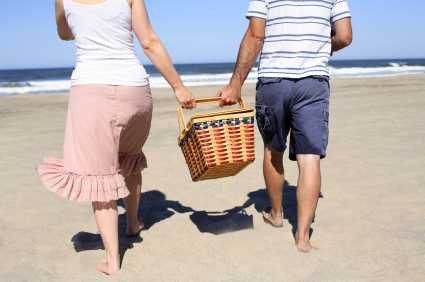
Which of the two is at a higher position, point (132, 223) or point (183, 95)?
point (183, 95)

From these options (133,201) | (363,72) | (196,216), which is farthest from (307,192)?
(363,72)

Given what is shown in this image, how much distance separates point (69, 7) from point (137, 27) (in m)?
0.37

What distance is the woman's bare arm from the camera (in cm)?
203

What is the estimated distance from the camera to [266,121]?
2.39 metres

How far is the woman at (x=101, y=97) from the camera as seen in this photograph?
1.96 m

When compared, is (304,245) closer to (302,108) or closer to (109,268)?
(302,108)

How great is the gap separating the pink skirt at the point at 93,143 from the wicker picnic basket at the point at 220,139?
0.41m

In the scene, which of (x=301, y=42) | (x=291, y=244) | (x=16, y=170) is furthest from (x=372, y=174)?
(x=16, y=170)

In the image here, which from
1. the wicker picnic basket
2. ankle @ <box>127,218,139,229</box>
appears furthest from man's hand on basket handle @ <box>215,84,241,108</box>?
ankle @ <box>127,218,139,229</box>

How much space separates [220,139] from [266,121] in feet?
1.19

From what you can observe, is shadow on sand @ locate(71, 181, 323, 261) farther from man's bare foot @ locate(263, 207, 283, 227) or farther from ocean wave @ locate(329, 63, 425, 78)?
ocean wave @ locate(329, 63, 425, 78)

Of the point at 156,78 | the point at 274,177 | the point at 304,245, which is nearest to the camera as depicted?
the point at 304,245

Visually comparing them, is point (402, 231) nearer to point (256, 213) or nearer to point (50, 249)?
point (256, 213)

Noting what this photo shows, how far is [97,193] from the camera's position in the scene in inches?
78.4
